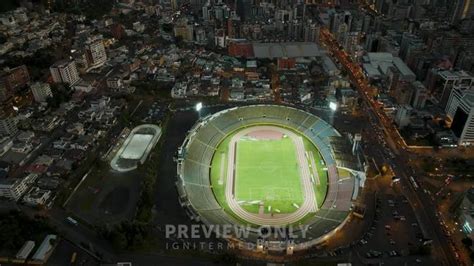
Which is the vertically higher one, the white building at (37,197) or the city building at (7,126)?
the city building at (7,126)

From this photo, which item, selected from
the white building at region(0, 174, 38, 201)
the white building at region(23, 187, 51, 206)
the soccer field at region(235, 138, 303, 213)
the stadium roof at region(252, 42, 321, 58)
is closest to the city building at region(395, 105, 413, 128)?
the soccer field at region(235, 138, 303, 213)

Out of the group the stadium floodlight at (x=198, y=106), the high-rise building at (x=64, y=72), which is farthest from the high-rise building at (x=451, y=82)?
the high-rise building at (x=64, y=72)

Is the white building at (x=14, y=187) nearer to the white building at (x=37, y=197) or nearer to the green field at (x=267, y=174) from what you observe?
the white building at (x=37, y=197)

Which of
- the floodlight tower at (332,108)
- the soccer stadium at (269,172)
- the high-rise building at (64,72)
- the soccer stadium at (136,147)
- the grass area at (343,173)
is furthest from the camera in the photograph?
the high-rise building at (64,72)

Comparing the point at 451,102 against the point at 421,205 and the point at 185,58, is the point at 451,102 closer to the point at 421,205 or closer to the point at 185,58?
the point at 421,205

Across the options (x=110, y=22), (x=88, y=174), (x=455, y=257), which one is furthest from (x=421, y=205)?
(x=110, y=22)

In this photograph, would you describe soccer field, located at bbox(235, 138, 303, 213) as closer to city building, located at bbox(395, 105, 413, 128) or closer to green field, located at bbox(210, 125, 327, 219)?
green field, located at bbox(210, 125, 327, 219)
